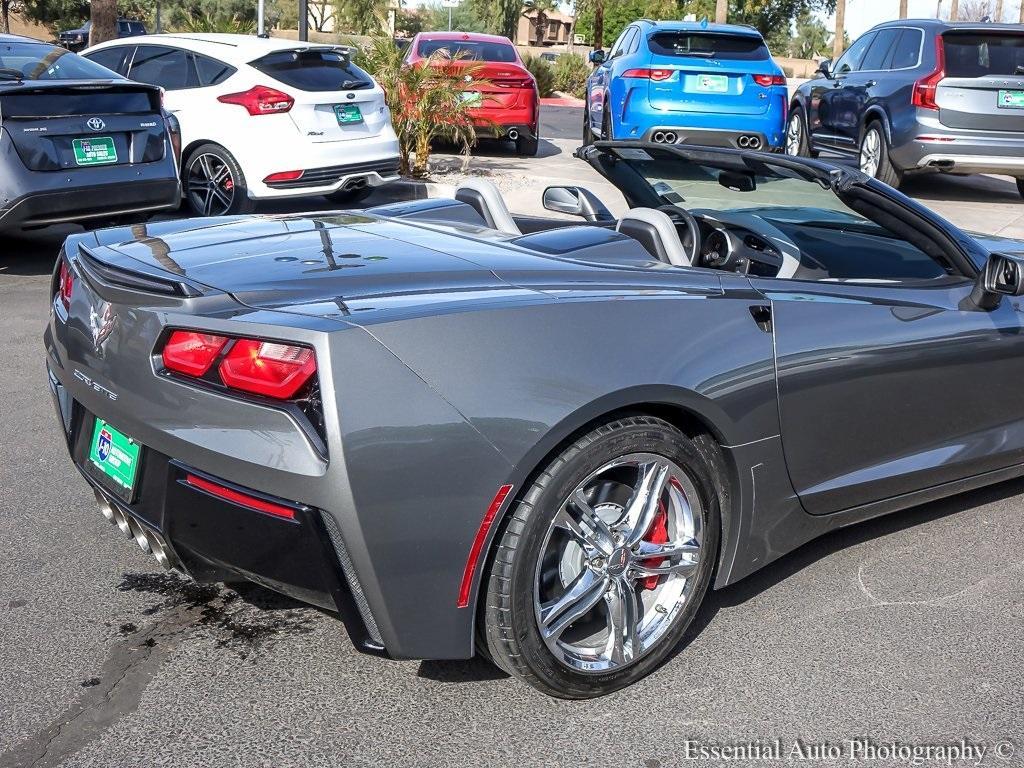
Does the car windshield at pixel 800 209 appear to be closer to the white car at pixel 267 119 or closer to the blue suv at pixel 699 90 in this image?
the white car at pixel 267 119

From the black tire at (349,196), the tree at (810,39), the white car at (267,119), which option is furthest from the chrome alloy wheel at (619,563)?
the tree at (810,39)

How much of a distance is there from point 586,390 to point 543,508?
29 cm

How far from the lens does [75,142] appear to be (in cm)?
755

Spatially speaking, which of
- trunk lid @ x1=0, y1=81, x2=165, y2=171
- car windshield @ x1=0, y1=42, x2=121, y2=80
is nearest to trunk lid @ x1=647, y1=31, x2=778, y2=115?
trunk lid @ x1=0, y1=81, x2=165, y2=171

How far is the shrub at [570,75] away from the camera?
119ft

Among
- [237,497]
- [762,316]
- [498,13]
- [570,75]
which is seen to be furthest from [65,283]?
[498,13]

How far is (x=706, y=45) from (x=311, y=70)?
4719mm

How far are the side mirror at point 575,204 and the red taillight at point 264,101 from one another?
570cm

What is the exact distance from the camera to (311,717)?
2789 mm

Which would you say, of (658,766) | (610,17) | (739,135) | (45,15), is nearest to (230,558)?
(658,766)

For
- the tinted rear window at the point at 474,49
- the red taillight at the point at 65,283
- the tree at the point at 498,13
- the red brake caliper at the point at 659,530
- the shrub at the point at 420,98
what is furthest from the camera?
the tree at the point at 498,13

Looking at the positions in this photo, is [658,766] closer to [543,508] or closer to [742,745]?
[742,745]

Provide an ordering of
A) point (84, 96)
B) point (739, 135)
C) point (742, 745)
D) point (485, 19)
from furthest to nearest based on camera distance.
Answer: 1. point (485, 19)
2. point (739, 135)
3. point (84, 96)
4. point (742, 745)

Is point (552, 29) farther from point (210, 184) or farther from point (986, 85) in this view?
point (210, 184)
